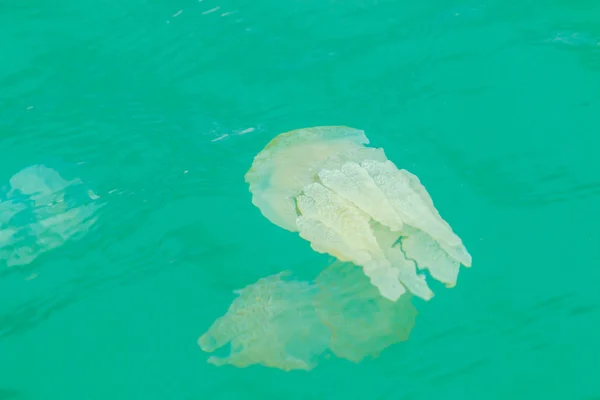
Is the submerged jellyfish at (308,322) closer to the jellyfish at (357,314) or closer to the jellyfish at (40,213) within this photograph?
the jellyfish at (357,314)

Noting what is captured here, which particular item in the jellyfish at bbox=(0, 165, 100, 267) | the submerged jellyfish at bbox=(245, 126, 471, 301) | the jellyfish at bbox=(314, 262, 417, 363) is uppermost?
the jellyfish at bbox=(0, 165, 100, 267)

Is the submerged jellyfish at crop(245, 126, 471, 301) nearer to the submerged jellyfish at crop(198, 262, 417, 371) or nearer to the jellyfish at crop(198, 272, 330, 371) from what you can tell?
the submerged jellyfish at crop(198, 262, 417, 371)

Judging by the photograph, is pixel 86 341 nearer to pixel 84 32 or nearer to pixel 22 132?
pixel 22 132

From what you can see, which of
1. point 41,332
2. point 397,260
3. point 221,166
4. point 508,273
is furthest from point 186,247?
point 508,273

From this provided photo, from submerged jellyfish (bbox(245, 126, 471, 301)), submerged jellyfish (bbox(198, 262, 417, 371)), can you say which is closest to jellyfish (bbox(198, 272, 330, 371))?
submerged jellyfish (bbox(198, 262, 417, 371))

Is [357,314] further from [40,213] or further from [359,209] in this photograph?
[40,213]

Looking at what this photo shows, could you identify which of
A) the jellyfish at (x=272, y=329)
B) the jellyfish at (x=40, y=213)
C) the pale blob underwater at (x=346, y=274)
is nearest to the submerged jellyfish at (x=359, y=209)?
the pale blob underwater at (x=346, y=274)
